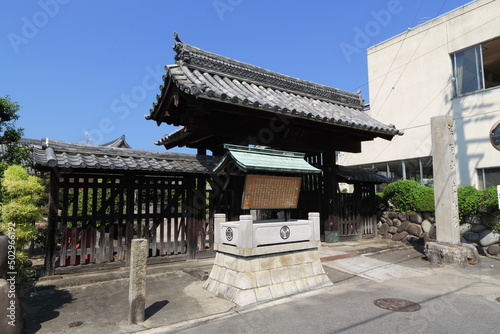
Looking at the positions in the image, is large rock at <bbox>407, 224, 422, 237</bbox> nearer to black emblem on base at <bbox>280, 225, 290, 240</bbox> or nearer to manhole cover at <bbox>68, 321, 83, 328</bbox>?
black emblem on base at <bbox>280, 225, 290, 240</bbox>

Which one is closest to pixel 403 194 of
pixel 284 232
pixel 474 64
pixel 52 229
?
pixel 474 64

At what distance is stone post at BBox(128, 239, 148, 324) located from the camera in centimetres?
511

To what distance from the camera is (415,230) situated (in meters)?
13.2

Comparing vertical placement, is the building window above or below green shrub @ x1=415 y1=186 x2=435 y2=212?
above

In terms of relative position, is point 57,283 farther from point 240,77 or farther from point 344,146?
point 344,146

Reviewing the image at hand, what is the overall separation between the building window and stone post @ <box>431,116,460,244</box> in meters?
8.55

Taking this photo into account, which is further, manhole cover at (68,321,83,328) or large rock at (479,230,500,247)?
large rock at (479,230,500,247)

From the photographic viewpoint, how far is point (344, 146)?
12633mm


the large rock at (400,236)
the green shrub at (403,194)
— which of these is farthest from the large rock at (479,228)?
the large rock at (400,236)

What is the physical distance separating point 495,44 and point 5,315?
22.3 meters

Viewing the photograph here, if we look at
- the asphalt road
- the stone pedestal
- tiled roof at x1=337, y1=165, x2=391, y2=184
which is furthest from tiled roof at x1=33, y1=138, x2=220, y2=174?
tiled roof at x1=337, y1=165, x2=391, y2=184

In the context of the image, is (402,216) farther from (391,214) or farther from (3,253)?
(3,253)

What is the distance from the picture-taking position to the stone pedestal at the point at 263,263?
626cm

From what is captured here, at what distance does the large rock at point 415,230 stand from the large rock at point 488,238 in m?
2.18
